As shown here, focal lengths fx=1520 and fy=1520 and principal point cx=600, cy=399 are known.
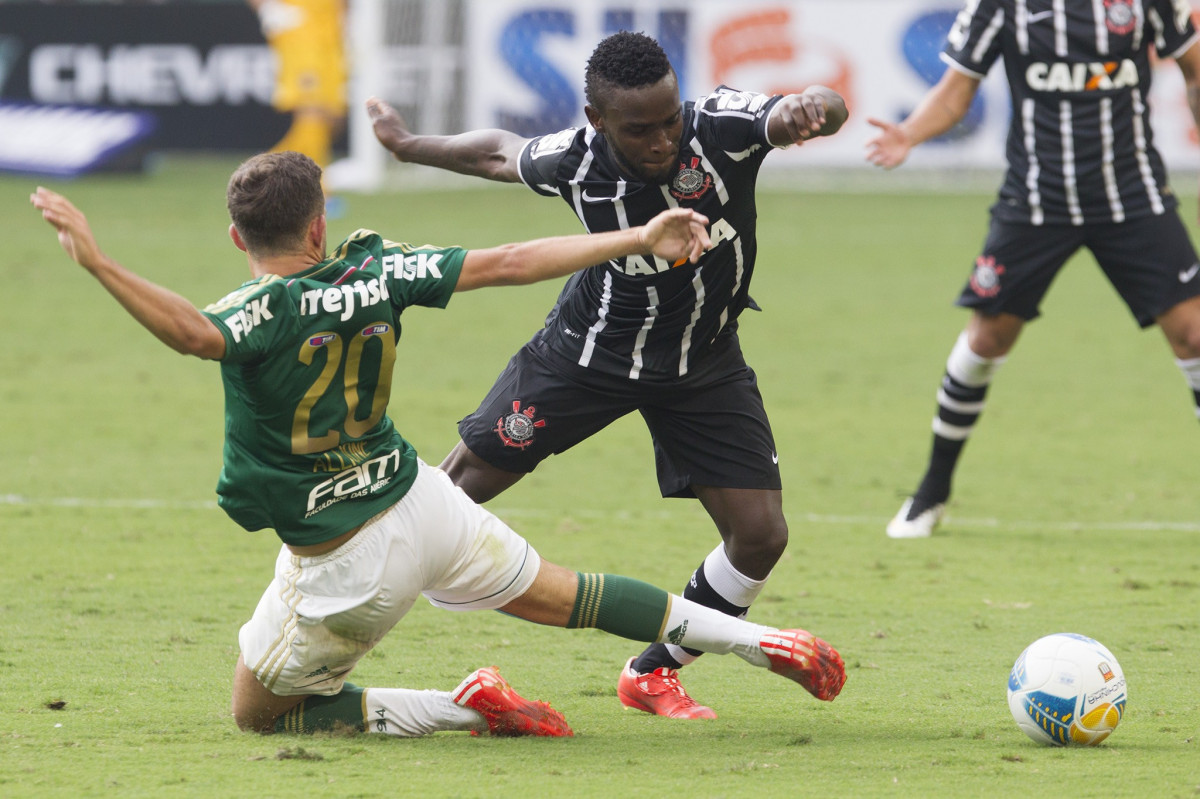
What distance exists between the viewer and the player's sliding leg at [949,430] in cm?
675

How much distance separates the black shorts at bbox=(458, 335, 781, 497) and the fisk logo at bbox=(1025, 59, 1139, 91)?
2.77m

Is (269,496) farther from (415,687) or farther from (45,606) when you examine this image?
(45,606)

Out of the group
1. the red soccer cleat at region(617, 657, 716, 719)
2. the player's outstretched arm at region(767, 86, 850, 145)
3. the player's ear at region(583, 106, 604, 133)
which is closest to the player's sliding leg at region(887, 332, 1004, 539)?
the red soccer cleat at region(617, 657, 716, 719)

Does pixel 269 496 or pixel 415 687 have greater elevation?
pixel 269 496

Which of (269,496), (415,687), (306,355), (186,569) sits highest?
(306,355)

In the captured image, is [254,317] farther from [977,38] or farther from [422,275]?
[977,38]

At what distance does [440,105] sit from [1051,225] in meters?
14.7

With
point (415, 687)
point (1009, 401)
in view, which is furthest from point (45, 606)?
point (1009, 401)

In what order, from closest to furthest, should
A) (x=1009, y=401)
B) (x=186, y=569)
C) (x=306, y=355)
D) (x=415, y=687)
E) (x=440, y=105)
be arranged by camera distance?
1. (x=306, y=355)
2. (x=415, y=687)
3. (x=186, y=569)
4. (x=1009, y=401)
5. (x=440, y=105)

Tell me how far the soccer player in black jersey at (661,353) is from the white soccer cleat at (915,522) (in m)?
2.29

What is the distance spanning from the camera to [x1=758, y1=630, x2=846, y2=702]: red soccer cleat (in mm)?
3965

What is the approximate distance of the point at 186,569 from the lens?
234 inches

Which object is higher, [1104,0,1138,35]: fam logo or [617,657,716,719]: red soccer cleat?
[1104,0,1138,35]: fam logo

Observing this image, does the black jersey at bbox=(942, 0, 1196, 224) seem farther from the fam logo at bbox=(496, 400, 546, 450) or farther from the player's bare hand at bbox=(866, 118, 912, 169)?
the fam logo at bbox=(496, 400, 546, 450)
